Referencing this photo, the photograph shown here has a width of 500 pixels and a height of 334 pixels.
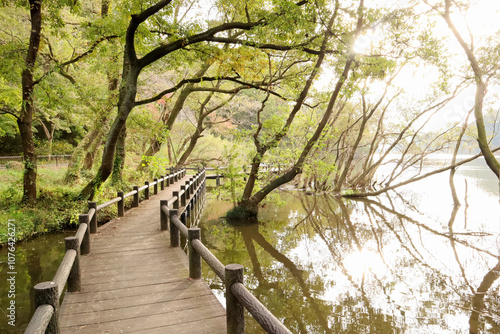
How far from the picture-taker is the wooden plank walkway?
10.9 feet

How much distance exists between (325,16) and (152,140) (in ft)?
40.8

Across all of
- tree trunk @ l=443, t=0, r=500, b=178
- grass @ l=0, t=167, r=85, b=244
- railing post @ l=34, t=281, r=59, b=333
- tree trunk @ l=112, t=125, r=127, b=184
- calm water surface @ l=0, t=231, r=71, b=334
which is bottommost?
calm water surface @ l=0, t=231, r=71, b=334

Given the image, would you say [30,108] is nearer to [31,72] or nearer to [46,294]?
[31,72]

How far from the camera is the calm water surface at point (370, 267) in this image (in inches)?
224

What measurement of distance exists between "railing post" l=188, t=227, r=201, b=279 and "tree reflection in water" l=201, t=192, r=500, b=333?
163 cm

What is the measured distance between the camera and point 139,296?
13.3 ft

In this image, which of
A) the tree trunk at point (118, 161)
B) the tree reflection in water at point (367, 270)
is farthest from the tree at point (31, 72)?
the tree reflection in water at point (367, 270)

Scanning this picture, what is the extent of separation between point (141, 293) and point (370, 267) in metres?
6.48

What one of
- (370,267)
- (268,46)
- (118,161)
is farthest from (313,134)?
(118,161)

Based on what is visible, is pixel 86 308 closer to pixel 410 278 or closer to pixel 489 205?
pixel 410 278

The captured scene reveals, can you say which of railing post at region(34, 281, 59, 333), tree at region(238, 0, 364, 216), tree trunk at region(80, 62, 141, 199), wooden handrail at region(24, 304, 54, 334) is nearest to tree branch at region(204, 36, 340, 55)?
tree at region(238, 0, 364, 216)

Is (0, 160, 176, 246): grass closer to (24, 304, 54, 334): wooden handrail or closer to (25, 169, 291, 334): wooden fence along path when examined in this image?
(25, 169, 291, 334): wooden fence along path

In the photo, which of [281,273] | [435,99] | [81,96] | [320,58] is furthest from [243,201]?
[435,99]

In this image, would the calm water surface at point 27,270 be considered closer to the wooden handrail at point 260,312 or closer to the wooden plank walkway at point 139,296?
the wooden plank walkway at point 139,296
